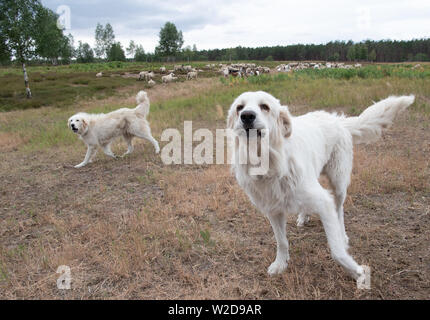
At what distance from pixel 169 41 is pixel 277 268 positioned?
7309cm

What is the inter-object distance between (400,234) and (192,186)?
3.34 meters

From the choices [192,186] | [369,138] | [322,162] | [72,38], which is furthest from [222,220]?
[72,38]

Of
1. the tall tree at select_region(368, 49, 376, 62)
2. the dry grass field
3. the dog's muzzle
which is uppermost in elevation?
the tall tree at select_region(368, 49, 376, 62)

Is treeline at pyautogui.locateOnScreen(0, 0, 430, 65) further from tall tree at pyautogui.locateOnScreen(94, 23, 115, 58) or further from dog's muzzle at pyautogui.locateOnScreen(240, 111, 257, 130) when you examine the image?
dog's muzzle at pyautogui.locateOnScreen(240, 111, 257, 130)

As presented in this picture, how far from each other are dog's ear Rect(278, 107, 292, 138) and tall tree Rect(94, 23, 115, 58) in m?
85.3

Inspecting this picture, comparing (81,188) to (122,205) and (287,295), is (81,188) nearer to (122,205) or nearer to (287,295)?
(122,205)

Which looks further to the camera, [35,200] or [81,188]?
[81,188]

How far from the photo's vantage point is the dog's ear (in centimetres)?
261

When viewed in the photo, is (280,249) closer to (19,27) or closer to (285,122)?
(285,122)

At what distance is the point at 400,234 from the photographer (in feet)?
11.8

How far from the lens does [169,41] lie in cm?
6988

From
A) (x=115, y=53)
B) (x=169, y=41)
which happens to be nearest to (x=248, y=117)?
(x=169, y=41)

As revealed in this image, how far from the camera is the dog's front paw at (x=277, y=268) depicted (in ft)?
10.4

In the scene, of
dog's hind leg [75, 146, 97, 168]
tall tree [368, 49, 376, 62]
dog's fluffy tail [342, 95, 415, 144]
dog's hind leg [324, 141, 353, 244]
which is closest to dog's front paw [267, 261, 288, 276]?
dog's hind leg [324, 141, 353, 244]
